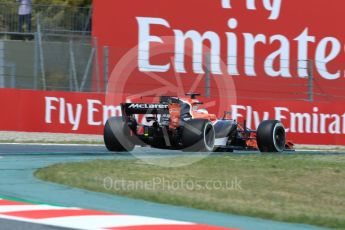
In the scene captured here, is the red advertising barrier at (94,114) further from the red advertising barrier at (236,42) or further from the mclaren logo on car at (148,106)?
the mclaren logo on car at (148,106)

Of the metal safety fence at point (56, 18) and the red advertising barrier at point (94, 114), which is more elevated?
the metal safety fence at point (56, 18)

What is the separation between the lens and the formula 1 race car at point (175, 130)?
13.6m

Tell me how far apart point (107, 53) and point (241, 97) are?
401 centimetres

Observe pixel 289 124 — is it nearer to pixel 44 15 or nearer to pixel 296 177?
pixel 44 15

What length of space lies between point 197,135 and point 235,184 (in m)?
3.71

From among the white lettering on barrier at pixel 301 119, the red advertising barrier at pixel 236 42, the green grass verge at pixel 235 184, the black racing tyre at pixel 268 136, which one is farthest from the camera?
the red advertising barrier at pixel 236 42

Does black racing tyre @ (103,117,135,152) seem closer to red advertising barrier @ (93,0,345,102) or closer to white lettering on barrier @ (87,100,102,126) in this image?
white lettering on barrier @ (87,100,102,126)

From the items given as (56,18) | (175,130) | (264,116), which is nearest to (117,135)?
(175,130)

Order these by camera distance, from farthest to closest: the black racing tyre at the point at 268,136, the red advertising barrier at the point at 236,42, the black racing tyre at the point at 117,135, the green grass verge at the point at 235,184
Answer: the red advertising barrier at the point at 236,42 < the black racing tyre at the point at 268,136 < the black racing tyre at the point at 117,135 < the green grass verge at the point at 235,184

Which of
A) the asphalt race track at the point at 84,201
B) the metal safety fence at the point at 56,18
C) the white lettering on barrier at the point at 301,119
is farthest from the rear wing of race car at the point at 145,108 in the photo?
the metal safety fence at the point at 56,18

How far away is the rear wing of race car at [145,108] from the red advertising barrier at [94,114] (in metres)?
5.69

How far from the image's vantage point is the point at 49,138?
60.6ft

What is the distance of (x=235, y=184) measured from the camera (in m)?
9.85

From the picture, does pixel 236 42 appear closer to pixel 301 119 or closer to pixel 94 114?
pixel 301 119
